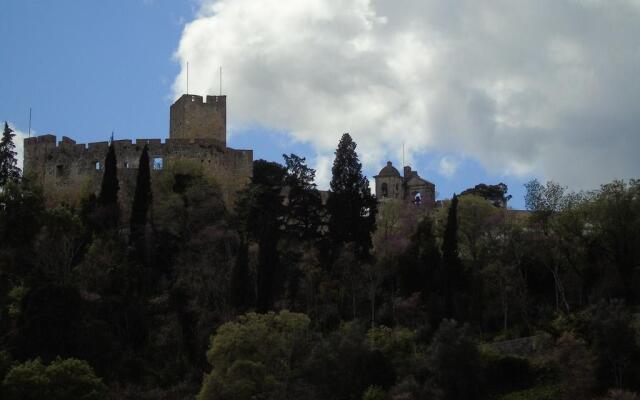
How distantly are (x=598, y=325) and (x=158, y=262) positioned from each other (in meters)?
21.8

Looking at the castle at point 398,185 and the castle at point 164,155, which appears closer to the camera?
the castle at point 164,155

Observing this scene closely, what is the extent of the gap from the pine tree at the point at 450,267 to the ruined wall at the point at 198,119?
2380 cm

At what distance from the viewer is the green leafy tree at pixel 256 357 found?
38656mm

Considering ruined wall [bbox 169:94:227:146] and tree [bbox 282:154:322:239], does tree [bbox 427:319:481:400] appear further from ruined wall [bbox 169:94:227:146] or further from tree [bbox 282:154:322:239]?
ruined wall [bbox 169:94:227:146]

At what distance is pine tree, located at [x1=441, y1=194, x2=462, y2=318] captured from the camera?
47378 mm

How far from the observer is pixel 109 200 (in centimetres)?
5578

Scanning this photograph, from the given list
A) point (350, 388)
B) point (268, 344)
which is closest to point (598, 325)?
point (350, 388)

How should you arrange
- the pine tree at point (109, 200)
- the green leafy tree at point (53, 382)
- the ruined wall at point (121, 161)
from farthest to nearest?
1. the ruined wall at point (121, 161)
2. the pine tree at point (109, 200)
3. the green leafy tree at point (53, 382)

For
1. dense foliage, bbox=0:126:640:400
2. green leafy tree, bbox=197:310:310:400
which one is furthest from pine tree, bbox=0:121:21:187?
green leafy tree, bbox=197:310:310:400

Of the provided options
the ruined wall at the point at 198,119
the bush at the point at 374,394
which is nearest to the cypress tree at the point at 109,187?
the ruined wall at the point at 198,119

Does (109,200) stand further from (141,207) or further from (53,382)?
(53,382)

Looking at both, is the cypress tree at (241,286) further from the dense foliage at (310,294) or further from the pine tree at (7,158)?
the pine tree at (7,158)

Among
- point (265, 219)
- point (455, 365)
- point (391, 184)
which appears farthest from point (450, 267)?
point (391, 184)

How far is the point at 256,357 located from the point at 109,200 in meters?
18.7
